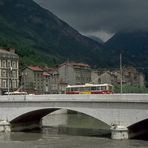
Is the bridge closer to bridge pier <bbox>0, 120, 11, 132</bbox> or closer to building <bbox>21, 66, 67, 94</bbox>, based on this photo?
bridge pier <bbox>0, 120, 11, 132</bbox>

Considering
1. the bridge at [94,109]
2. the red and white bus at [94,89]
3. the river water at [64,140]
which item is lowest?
the river water at [64,140]

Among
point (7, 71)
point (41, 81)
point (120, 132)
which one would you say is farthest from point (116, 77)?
point (120, 132)

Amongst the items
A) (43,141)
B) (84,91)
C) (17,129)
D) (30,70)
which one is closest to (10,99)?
(17,129)

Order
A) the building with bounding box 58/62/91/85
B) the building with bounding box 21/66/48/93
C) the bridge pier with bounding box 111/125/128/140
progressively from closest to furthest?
the bridge pier with bounding box 111/125/128/140 < the building with bounding box 21/66/48/93 < the building with bounding box 58/62/91/85

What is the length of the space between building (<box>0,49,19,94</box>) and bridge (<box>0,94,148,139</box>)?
47.4 meters

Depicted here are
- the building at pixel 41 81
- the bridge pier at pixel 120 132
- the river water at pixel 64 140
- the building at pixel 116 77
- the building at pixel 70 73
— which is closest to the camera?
the river water at pixel 64 140

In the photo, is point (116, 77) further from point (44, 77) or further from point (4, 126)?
point (4, 126)

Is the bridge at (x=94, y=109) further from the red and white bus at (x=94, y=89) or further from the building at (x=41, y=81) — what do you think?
the building at (x=41, y=81)

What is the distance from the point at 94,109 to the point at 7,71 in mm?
63793

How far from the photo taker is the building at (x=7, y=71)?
102188 mm

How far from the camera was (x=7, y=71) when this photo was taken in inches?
4104

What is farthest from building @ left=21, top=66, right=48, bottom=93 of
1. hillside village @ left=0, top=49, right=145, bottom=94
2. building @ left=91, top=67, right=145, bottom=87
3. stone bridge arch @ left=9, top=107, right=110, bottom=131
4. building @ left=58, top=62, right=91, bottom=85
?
stone bridge arch @ left=9, top=107, right=110, bottom=131

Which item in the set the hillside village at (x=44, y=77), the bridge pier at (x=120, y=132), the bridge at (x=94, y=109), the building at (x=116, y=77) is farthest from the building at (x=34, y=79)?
the bridge pier at (x=120, y=132)

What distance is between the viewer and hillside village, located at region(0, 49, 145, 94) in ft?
339
